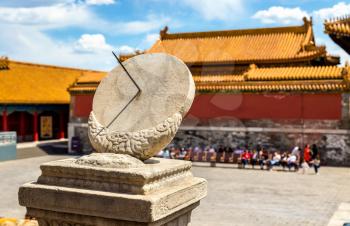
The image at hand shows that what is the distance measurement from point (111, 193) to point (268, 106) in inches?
619

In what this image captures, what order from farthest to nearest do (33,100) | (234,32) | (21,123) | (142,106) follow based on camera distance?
(21,123)
(33,100)
(234,32)
(142,106)

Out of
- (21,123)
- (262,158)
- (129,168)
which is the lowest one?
(262,158)

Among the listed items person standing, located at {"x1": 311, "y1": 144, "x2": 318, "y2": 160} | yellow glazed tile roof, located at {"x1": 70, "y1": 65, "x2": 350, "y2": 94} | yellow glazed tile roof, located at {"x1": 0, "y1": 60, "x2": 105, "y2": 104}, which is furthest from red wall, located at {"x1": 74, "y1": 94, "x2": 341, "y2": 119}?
yellow glazed tile roof, located at {"x1": 0, "y1": 60, "x2": 105, "y2": 104}

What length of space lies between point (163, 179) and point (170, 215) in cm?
32

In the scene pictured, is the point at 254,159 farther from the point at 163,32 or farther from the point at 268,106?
the point at 163,32

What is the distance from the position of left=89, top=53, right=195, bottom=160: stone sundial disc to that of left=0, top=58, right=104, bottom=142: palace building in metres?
19.3

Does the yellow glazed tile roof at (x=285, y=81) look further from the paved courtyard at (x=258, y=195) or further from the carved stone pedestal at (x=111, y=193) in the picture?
the carved stone pedestal at (x=111, y=193)

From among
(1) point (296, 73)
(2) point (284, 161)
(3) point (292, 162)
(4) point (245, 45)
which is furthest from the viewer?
(4) point (245, 45)

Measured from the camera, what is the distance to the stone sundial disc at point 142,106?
14.7 feet

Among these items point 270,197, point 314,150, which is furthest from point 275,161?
point 270,197

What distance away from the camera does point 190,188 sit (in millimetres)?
4371

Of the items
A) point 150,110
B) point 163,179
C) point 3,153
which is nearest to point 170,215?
point 163,179

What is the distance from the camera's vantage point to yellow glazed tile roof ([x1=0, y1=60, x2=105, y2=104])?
971 inches

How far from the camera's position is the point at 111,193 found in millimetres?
3965
